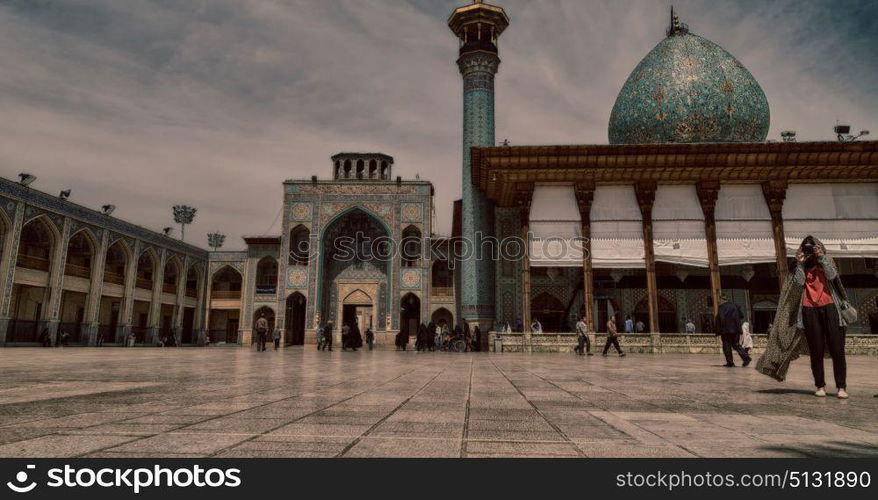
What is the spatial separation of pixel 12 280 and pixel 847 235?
28419 millimetres

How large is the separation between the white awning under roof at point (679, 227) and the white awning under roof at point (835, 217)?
2.83 m

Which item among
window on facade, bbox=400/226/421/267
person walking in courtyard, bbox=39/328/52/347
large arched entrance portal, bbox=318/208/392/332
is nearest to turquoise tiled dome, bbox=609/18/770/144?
window on facade, bbox=400/226/421/267

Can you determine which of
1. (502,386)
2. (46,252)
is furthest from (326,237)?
(502,386)

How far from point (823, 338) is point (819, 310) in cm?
22

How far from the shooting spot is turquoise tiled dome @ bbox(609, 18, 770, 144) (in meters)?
18.8

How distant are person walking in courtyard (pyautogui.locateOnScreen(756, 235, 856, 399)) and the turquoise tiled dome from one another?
52.9 feet

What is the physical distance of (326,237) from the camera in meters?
27.4

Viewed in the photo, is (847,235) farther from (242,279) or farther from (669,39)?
(242,279)

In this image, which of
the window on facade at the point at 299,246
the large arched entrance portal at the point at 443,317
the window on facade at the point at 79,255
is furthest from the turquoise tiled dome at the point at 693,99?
the window on facade at the point at 79,255

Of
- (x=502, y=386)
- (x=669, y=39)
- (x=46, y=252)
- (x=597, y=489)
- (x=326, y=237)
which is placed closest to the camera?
(x=597, y=489)

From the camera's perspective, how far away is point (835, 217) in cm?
1711

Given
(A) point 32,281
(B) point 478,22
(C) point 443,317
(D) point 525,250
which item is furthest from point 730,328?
(A) point 32,281

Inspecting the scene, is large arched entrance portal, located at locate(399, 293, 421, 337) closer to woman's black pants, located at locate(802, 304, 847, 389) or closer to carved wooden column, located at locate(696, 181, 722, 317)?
carved wooden column, located at locate(696, 181, 722, 317)

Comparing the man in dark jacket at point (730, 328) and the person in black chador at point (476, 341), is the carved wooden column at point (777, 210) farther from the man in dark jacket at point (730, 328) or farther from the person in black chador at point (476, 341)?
the man in dark jacket at point (730, 328)
